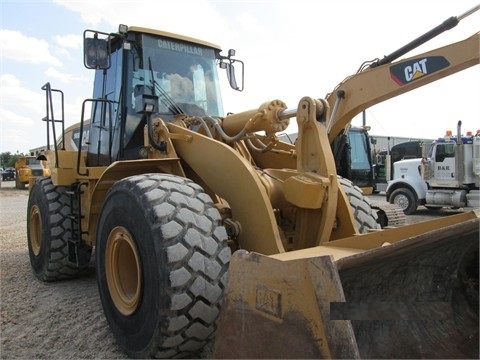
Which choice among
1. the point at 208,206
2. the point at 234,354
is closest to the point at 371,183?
the point at 208,206

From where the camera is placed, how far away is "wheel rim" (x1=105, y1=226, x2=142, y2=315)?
333 centimetres

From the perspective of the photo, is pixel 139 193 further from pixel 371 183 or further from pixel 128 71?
pixel 371 183

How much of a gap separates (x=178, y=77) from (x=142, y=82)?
40 centimetres

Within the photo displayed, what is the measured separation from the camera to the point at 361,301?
2.33 meters

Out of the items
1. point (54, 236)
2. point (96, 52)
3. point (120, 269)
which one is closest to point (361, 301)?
point (120, 269)

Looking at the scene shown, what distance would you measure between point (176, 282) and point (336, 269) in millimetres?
1172

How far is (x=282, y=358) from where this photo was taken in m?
1.97

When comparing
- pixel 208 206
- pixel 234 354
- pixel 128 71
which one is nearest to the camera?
pixel 234 354

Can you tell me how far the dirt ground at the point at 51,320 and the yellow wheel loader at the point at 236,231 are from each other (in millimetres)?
228

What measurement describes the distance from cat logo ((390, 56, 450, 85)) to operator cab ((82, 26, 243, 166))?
1.93 m

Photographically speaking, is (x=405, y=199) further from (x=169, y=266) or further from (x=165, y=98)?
(x=169, y=266)

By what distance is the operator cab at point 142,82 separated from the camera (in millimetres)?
4379

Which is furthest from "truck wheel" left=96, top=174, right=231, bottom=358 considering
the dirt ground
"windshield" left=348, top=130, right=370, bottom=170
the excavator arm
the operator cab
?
"windshield" left=348, top=130, right=370, bottom=170

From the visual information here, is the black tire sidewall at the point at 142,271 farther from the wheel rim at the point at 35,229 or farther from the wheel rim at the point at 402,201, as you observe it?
the wheel rim at the point at 402,201
